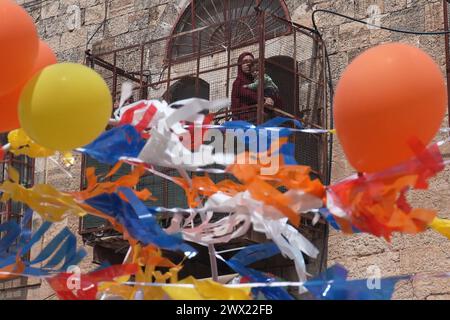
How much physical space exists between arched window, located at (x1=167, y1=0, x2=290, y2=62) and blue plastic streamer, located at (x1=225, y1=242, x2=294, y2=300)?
2916 millimetres

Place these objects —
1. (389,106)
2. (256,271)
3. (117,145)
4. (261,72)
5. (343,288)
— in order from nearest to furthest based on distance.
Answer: (389,106), (343,288), (117,145), (256,271), (261,72)

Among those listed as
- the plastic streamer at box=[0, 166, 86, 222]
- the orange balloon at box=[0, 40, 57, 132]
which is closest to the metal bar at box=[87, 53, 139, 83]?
the orange balloon at box=[0, 40, 57, 132]

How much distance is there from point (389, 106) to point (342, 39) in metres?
3.57

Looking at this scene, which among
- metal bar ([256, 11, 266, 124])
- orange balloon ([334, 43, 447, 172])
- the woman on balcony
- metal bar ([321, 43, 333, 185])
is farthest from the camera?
metal bar ([321, 43, 333, 185])

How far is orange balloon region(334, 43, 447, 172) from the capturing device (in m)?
2.95

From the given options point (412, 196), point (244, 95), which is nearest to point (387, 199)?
point (412, 196)

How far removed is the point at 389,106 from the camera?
116 inches

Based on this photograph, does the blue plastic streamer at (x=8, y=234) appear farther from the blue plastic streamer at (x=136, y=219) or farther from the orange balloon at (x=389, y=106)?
the orange balloon at (x=389, y=106)

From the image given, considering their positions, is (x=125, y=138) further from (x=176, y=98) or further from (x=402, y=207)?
(x=176, y=98)

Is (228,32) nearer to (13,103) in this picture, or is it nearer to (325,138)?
(325,138)

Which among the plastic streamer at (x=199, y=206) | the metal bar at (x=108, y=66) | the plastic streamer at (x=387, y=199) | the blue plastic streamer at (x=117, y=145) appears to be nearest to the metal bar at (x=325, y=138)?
the metal bar at (x=108, y=66)

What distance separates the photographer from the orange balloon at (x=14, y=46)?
3.28 meters

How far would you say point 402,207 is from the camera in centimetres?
305

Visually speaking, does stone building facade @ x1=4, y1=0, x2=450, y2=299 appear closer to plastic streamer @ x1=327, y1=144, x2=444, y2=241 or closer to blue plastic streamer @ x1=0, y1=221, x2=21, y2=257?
blue plastic streamer @ x1=0, y1=221, x2=21, y2=257
